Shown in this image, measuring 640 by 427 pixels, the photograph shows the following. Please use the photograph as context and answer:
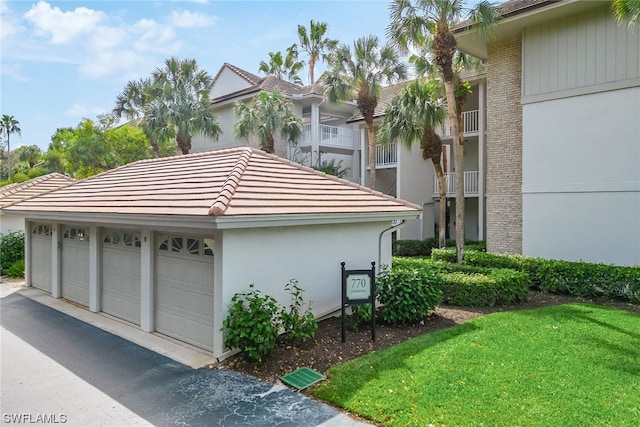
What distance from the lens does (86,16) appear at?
35.6ft

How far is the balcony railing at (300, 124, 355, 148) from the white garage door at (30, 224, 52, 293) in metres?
14.9

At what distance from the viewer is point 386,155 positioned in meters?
23.3

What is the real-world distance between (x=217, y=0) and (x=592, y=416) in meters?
11.6

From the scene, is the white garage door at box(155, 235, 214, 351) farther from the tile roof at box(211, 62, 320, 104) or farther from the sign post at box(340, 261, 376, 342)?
the tile roof at box(211, 62, 320, 104)

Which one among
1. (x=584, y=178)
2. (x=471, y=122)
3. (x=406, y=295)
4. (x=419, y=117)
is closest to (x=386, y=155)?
(x=471, y=122)

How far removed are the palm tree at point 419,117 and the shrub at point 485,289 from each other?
8.09 m

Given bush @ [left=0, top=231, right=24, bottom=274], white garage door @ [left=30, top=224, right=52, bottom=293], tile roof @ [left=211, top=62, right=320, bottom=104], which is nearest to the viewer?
white garage door @ [left=30, top=224, right=52, bottom=293]

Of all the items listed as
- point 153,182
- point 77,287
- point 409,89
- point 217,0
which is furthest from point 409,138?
point 77,287

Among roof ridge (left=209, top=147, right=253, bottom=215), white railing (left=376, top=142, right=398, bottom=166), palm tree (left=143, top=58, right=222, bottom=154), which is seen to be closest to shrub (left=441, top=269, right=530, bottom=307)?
roof ridge (left=209, top=147, right=253, bottom=215)

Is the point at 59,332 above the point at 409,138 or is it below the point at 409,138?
below

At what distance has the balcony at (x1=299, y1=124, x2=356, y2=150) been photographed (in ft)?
80.2

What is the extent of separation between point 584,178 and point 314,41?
35.8 metres

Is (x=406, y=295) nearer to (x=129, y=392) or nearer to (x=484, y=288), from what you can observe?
(x=484, y=288)

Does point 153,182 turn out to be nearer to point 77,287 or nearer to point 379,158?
point 77,287
